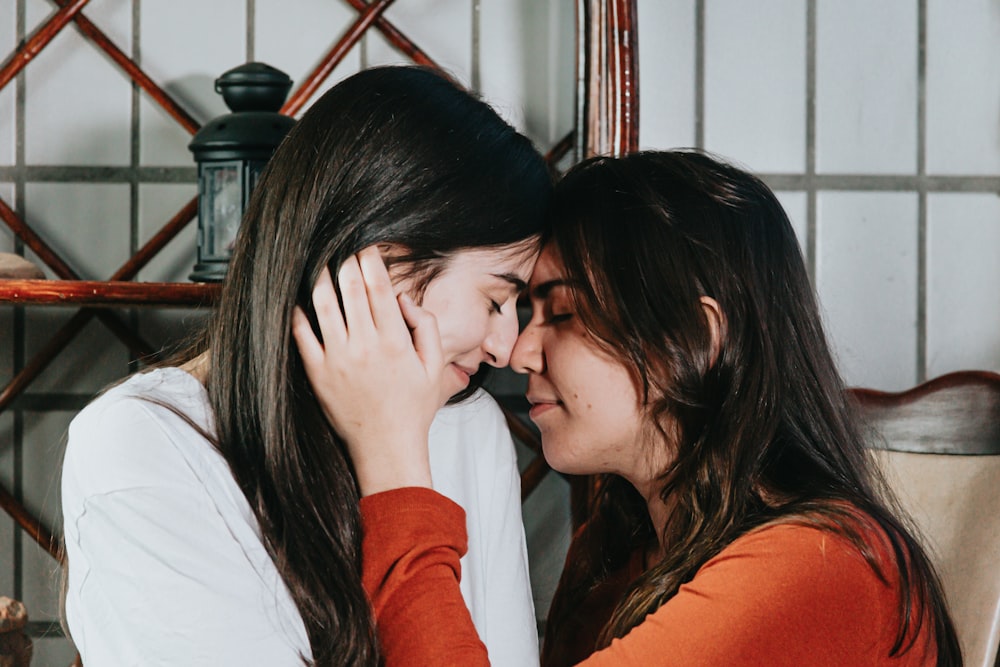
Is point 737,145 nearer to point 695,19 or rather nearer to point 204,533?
point 695,19

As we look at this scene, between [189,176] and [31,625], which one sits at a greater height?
[189,176]

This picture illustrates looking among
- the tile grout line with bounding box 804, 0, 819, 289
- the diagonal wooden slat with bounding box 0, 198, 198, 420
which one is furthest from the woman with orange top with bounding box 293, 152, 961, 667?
the diagonal wooden slat with bounding box 0, 198, 198, 420

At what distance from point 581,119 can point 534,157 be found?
0.47m

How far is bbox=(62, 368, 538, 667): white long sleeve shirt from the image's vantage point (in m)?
0.59

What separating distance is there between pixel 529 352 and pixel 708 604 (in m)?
0.30

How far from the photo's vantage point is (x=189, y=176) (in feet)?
4.18

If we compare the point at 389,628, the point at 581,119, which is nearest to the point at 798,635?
the point at 389,628

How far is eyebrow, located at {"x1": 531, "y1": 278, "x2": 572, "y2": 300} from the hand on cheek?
0.19m

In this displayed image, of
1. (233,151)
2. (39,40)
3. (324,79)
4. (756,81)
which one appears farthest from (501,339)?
(39,40)

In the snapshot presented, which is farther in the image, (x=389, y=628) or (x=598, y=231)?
(x=598, y=231)

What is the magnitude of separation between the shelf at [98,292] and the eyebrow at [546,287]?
37 cm

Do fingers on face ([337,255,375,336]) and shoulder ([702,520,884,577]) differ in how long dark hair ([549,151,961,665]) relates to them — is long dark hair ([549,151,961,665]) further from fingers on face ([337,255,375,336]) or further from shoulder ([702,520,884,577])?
fingers on face ([337,255,375,336])

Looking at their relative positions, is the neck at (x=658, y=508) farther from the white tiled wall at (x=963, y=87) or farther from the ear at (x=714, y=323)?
the white tiled wall at (x=963, y=87)

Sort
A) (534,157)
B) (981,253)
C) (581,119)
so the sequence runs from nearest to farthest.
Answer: (534,157) < (581,119) < (981,253)
